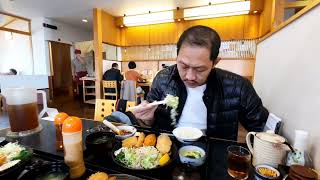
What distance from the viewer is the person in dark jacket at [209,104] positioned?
120 centimetres

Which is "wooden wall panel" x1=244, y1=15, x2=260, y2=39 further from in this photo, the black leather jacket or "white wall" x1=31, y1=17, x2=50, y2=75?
"white wall" x1=31, y1=17, x2=50, y2=75

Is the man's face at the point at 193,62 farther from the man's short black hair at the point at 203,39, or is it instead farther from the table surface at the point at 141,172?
the table surface at the point at 141,172

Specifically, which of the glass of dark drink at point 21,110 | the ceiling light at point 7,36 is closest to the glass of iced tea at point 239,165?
the glass of dark drink at point 21,110

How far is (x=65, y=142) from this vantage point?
0.70m

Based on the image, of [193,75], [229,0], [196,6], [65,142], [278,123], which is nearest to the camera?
[65,142]

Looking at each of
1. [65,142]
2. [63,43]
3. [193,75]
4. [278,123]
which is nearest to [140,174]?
[65,142]

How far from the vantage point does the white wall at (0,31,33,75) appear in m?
6.58

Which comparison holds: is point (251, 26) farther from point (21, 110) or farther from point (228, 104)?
point (21, 110)

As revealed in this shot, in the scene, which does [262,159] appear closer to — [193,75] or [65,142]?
[193,75]

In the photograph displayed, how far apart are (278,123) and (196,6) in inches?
180

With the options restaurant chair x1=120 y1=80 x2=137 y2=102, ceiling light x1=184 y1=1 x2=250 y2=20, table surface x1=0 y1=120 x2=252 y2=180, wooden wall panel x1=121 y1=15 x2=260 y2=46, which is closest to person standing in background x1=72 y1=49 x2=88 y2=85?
wooden wall panel x1=121 y1=15 x2=260 y2=46

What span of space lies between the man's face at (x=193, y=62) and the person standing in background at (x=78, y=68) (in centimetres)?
736

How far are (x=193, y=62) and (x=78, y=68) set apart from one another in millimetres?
7926

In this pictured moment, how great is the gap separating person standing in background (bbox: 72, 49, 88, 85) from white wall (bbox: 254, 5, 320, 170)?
7643mm
